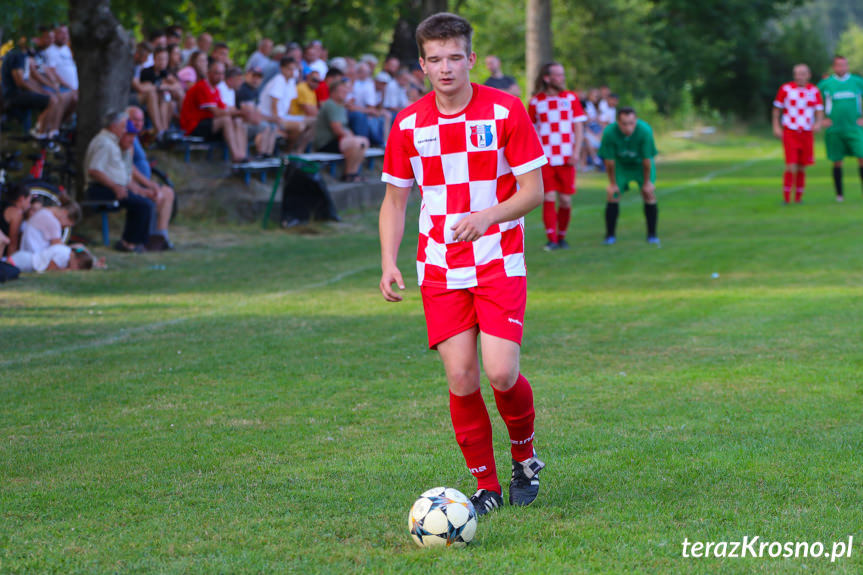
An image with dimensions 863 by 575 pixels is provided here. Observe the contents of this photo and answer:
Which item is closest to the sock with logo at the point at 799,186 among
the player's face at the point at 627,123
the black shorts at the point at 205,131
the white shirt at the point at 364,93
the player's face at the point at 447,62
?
the player's face at the point at 627,123

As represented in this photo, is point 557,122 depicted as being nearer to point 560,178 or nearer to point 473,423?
point 560,178

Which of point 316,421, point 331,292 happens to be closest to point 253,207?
point 331,292

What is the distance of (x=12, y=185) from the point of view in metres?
13.5

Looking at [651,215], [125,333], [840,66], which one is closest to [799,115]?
[840,66]

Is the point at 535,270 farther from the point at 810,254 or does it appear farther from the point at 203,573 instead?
the point at 203,573

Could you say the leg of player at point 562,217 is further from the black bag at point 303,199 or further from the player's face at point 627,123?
the black bag at point 303,199

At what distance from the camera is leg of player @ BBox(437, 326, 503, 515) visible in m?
4.86

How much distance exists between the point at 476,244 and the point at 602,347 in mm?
4488

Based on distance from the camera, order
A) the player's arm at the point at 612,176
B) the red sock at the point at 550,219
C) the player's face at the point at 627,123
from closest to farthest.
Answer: the player's face at the point at 627,123, the player's arm at the point at 612,176, the red sock at the point at 550,219

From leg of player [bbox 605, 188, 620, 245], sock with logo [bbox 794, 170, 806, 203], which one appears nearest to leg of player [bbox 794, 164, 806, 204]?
sock with logo [bbox 794, 170, 806, 203]

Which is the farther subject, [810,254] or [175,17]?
[175,17]

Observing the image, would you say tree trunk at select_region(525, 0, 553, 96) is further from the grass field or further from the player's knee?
the player's knee

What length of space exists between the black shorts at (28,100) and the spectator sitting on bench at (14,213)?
425cm

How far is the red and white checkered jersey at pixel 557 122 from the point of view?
15219 millimetres
